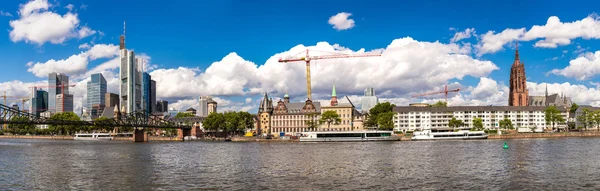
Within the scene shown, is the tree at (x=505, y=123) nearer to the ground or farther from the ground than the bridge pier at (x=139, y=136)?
farther from the ground

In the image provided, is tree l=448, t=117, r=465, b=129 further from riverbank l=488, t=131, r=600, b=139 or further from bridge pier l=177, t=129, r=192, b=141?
bridge pier l=177, t=129, r=192, b=141

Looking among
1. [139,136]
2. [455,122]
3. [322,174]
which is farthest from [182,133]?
[322,174]

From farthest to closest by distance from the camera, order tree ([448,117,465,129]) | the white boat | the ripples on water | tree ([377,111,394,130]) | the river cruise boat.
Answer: tree ([448,117,465,129]), tree ([377,111,394,130]), the white boat, the river cruise boat, the ripples on water

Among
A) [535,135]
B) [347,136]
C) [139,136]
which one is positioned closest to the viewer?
[347,136]

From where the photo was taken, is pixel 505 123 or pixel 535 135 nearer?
pixel 535 135

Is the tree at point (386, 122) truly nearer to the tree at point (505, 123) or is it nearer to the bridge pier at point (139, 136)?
the tree at point (505, 123)

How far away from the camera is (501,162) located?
215 feet

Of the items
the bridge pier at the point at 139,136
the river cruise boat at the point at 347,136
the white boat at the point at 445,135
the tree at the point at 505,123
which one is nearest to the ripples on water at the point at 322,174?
the river cruise boat at the point at 347,136

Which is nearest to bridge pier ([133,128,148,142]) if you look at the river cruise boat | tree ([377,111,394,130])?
the river cruise boat

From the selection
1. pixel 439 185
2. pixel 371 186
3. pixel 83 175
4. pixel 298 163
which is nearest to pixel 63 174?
pixel 83 175

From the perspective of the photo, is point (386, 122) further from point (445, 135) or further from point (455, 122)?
point (445, 135)

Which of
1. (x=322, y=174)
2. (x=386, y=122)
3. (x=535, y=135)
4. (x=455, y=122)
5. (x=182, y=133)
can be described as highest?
(x=386, y=122)

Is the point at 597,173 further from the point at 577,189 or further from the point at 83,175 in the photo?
the point at 83,175

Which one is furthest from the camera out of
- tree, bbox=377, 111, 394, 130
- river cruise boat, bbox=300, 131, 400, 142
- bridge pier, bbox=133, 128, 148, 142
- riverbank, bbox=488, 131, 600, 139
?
bridge pier, bbox=133, 128, 148, 142
